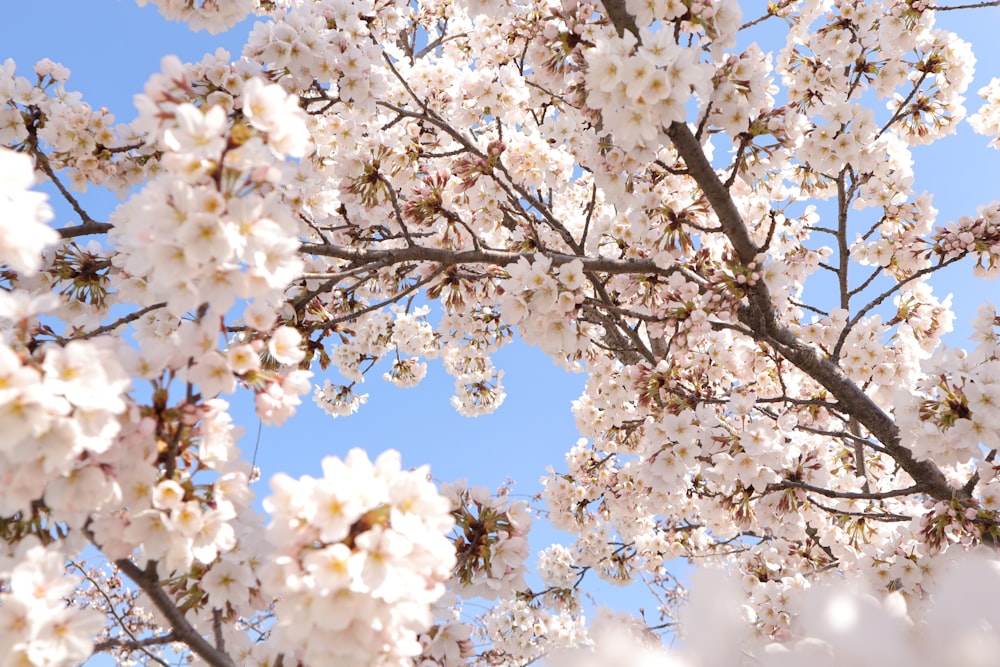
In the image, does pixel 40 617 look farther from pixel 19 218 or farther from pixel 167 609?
pixel 19 218

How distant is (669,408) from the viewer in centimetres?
371

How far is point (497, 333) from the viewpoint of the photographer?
5672 mm

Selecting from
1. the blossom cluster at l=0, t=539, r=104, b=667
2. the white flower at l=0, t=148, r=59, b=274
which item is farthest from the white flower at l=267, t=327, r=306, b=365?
the blossom cluster at l=0, t=539, r=104, b=667

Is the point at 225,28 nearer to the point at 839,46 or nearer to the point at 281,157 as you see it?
the point at 281,157

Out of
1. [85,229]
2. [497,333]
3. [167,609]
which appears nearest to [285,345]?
[167,609]

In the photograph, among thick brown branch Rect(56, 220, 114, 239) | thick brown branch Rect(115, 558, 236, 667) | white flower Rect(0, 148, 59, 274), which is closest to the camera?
white flower Rect(0, 148, 59, 274)

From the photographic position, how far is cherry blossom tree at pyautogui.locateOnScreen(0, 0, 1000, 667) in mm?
1362

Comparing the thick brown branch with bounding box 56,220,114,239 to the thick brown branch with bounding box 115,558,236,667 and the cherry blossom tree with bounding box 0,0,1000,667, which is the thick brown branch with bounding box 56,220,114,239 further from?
the thick brown branch with bounding box 115,558,236,667

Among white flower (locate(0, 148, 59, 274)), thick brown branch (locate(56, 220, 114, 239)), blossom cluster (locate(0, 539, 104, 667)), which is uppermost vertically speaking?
thick brown branch (locate(56, 220, 114, 239))

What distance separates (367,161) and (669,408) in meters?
2.41

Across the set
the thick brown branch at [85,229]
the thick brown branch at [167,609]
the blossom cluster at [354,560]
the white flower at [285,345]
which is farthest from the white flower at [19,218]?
the thick brown branch at [85,229]

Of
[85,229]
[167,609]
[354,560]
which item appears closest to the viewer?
[354,560]

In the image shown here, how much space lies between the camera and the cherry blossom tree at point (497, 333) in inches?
53.6

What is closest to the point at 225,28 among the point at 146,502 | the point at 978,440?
the point at 146,502
